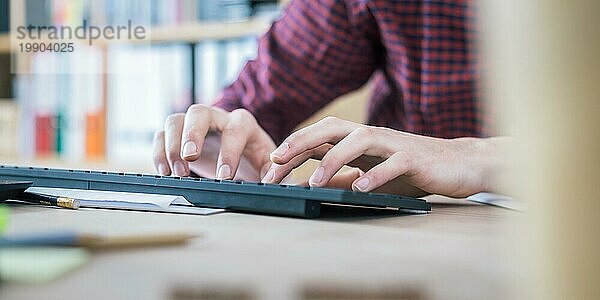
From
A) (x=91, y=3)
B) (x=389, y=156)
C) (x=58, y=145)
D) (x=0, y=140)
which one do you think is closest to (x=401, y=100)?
(x=389, y=156)

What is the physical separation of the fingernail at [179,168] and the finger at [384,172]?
0.58 feet

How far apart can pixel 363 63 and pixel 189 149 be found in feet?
2.39

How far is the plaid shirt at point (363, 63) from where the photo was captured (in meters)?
1.22

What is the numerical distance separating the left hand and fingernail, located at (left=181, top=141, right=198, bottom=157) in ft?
0.20

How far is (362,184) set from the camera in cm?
58

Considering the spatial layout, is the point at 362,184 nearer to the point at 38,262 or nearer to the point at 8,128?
the point at 38,262

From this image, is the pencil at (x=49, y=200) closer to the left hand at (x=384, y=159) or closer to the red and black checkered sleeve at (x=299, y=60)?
the left hand at (x=384, y=159)

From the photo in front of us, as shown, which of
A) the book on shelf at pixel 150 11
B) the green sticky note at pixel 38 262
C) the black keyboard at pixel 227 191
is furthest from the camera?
the book on shelf at pixel 150 11

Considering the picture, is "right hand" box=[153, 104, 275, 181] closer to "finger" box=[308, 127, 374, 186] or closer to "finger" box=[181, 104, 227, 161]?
"finger" box=[181, 104, 227, 161]

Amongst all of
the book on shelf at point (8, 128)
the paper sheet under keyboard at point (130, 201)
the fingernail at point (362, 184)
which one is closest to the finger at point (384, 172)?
the fingernail at point (362, 184)

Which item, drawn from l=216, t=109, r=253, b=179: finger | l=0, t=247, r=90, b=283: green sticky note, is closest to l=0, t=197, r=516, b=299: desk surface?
l=0, t=247, r=90, b=283: green sticky note

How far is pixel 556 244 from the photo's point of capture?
0.18 metres

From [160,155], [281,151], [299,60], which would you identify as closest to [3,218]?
[281,151]

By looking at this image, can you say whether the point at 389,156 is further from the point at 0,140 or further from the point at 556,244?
the point at 0,140
